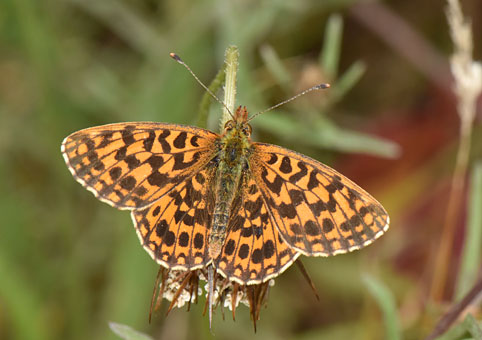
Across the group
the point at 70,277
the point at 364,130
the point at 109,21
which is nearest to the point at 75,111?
the point at 109,21

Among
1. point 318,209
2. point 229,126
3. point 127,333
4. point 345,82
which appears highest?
point 345,82

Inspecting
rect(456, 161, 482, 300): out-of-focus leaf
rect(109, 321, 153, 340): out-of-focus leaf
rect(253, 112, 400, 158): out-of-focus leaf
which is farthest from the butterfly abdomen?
rect(456, 161, 482, 300): out-of-focus leaf

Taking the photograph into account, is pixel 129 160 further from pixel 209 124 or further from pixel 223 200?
pixel 209 124

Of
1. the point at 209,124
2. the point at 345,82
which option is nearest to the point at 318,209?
the point at 345,82

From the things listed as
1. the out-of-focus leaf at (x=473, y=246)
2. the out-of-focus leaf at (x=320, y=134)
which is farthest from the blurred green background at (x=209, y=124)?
the out-of-focus leaf at (x=473, y=246)

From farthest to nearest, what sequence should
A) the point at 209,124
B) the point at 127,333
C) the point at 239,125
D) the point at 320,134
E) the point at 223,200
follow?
1. the point at 209,124
2. the point at 320,134
3. the point at 239,125
4. the point at 223,200
5. the point at 127,333

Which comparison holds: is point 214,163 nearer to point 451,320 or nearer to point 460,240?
point 451,320

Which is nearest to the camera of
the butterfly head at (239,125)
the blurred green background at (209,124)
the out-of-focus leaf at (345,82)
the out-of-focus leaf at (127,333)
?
the out-of-focus leaf at (127,333)

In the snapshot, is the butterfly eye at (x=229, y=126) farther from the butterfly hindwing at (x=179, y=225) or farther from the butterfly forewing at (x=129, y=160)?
the butterfly hindwing at (x=179, y=225)
